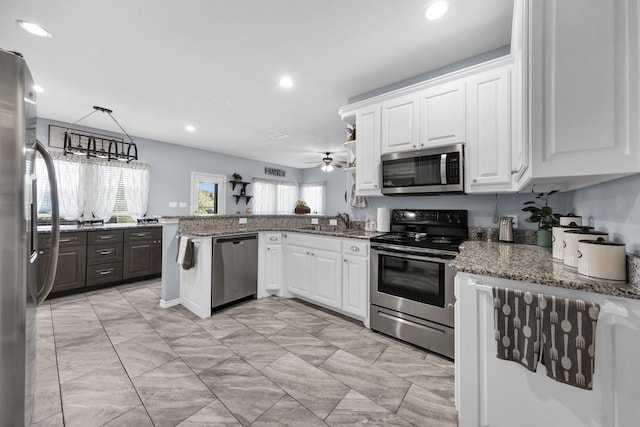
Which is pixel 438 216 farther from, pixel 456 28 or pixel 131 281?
pixel 131 281

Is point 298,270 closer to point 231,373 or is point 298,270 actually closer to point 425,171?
point 231,373

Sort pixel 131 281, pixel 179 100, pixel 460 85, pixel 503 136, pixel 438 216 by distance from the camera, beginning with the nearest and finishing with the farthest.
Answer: pixel 503 136 < pixel 460 85 < pixel 438 216 < pixel 179 100 < pixel 131 281

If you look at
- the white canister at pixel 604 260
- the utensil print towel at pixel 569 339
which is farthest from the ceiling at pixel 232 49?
the utensil print towel at pixel 569 339

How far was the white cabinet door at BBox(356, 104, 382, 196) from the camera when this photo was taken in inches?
113

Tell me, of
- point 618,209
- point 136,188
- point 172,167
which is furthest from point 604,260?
point 172,167

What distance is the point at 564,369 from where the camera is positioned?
1.05m

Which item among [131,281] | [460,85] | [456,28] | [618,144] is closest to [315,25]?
[456,28]

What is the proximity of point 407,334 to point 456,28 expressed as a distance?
8.43ft

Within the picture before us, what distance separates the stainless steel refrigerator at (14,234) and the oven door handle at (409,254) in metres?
2.26

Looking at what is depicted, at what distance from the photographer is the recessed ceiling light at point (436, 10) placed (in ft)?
5.76

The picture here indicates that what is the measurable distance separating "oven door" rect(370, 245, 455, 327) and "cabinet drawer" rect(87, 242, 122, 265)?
3.98m

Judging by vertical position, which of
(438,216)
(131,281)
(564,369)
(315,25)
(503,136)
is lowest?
(131,281)

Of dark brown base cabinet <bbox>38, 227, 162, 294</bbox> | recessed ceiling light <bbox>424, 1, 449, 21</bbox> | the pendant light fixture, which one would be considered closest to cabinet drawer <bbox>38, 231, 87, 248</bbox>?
dark brown base cabinet <bbox>38, 227, 162, 294</bbox>

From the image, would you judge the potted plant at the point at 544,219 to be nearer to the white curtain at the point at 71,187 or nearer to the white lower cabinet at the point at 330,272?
the white lower cabinet at the point at 330,272
